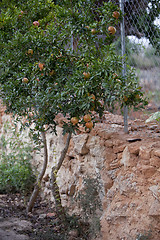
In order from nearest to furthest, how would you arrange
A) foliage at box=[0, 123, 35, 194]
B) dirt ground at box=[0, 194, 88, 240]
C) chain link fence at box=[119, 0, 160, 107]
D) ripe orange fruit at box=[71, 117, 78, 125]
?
ripe orange fruit at box=[71, 117, 78, 125] → chain link fence at box=[119, 0, 160, 107] → dirt ground at box=[0, 194, 88, 240] → foliage at box=[0, 123, 35, 194]

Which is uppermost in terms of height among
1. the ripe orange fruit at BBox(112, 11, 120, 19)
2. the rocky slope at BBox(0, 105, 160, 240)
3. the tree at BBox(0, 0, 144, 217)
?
the ripe orange fruit at BBox(112, 11, 120, 19)

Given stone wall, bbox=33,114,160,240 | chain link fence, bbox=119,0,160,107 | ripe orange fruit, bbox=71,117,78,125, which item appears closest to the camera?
stone wall, bbox=33,114,160,240

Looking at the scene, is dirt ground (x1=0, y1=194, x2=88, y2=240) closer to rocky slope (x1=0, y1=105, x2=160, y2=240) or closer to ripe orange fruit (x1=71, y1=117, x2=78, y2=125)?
rocky slope (x1=0, y1=105, x2=160, y2=240)

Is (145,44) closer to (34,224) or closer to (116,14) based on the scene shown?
(116,14)

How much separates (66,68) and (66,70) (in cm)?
3

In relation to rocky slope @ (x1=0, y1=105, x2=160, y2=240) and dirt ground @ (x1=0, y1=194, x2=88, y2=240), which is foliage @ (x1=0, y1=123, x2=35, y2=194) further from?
rocky slope @ (x1=0, y1=105, x2=160, y2=240)

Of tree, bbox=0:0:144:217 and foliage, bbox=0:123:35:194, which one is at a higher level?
tree, bbox=0:0:144:217

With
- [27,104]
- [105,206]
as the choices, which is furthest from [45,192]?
[27,104]

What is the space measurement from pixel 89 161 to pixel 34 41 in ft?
5.86

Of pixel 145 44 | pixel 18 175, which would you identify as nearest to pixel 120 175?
pixel 145 44

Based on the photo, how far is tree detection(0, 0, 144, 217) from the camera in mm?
2721

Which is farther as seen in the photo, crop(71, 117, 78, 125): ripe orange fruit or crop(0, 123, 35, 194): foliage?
crop(0, 123, 35, 194): foliage

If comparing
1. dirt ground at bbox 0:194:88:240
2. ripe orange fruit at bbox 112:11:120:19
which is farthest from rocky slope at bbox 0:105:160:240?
ripe orange fruit at bbox 112:11:120:19

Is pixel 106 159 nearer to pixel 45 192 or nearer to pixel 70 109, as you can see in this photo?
pixel 70 109
